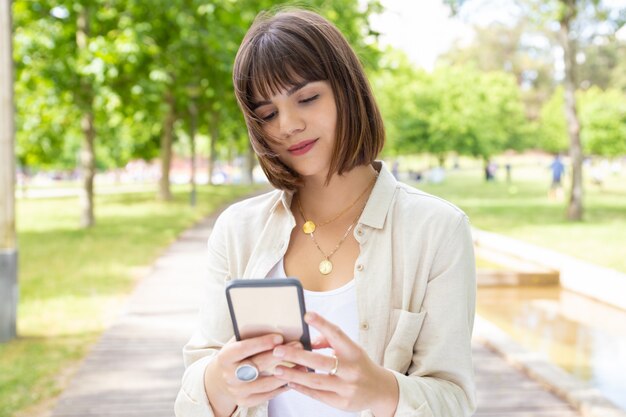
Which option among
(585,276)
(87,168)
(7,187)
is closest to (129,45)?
(87,168)

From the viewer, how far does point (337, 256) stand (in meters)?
1.89

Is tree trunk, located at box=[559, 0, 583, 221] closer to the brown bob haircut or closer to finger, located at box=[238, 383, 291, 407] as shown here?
the brown bob haircut

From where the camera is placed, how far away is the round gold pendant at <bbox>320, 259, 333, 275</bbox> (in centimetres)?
186

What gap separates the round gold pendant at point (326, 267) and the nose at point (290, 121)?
1.14 ft

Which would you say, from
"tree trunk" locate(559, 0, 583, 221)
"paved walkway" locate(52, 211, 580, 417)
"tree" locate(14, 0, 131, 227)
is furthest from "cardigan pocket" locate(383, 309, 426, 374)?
"tree trunk" locate(559, 0, 583, 221)

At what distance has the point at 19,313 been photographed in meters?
8.51

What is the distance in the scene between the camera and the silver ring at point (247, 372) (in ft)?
5.12

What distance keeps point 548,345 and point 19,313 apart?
235 inches

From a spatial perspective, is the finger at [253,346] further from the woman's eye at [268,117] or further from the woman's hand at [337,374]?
the woman's eye at [268,117]

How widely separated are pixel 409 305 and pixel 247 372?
0.44m

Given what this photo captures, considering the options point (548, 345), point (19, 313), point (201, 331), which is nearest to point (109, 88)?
point (19, 313)

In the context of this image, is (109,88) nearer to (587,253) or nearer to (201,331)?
(587,253)

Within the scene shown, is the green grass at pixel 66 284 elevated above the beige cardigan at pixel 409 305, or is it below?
below

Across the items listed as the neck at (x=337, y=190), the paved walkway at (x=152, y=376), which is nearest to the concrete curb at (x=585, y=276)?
the paved walkway at (x=152, y=376)
